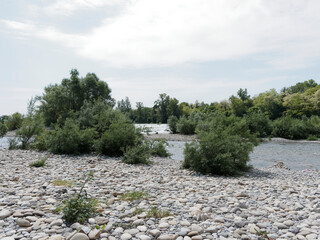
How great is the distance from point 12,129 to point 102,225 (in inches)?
1625

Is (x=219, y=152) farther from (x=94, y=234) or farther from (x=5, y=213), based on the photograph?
(x=5, y=213)

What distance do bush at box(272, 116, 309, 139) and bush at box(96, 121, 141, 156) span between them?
28.6m

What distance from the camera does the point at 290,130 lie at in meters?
35.5

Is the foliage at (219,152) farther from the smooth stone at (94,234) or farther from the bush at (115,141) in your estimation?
the smooth stone at (94,234)

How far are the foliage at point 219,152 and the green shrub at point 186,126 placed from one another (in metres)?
29.3

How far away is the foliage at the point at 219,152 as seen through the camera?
9211 millimetres

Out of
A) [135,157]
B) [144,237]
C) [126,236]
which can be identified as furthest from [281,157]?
[126,236]

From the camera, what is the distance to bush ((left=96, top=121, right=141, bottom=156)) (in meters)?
13.0

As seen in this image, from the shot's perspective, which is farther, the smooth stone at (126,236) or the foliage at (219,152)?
the foliage at (219,152)

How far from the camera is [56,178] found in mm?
6832

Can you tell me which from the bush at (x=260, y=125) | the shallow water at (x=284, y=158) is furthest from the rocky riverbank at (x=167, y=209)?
the bush at (x=260, y=125)

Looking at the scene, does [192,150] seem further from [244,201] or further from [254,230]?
[254,230]

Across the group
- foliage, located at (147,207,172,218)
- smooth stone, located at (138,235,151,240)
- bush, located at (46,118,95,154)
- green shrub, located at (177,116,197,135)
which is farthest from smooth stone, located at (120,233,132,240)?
green shrub, located at (177,116,197,135)

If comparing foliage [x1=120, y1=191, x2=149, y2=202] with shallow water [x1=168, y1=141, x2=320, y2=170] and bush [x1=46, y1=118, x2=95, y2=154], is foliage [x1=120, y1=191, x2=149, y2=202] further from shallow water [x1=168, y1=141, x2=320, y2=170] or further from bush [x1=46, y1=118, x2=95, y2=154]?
bush [x1=46, y1=118, x2=95, y2=154]
